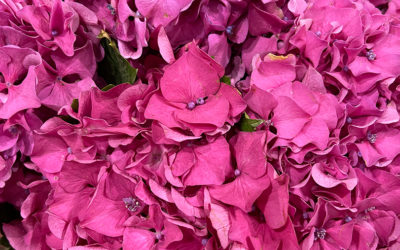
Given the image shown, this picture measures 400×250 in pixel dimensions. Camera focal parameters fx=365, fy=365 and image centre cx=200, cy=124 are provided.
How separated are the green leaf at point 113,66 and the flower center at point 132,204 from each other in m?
0.14

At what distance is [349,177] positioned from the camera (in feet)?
1.37

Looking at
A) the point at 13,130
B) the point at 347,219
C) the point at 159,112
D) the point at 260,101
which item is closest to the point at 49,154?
the point at 13,130

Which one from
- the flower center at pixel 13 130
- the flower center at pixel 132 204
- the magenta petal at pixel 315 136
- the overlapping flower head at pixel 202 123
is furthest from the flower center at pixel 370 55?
the flower center at pixel 13 130

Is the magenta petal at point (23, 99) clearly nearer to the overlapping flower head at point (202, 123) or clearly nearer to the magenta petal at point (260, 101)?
the overlapping flower head at point (202, 123)

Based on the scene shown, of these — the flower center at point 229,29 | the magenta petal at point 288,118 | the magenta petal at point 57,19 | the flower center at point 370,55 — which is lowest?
the magenta petal at point 288,118

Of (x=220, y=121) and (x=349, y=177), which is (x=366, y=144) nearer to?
(x=349, y=177)

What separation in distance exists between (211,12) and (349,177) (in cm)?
25

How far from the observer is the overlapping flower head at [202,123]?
38 centimetres

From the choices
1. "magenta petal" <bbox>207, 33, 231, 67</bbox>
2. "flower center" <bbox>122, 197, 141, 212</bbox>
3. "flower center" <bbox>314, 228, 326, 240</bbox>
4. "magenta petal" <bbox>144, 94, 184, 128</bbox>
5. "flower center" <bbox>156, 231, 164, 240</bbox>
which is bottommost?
"flower center" <bbox>314, 228, 326, 240</bbox>

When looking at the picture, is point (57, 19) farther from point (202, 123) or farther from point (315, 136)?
point (315, 136)

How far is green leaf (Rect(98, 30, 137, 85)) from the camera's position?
1.39ft

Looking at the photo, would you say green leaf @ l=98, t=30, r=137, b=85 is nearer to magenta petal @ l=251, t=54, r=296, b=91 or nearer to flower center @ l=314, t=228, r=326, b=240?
magenta petal @ l=251, t=54, r=296, b=91

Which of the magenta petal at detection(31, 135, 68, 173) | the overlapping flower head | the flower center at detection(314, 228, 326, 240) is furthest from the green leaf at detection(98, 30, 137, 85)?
the flower center at detection(314, 228, 326, 240)

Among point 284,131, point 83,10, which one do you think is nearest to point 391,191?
point 284,131
